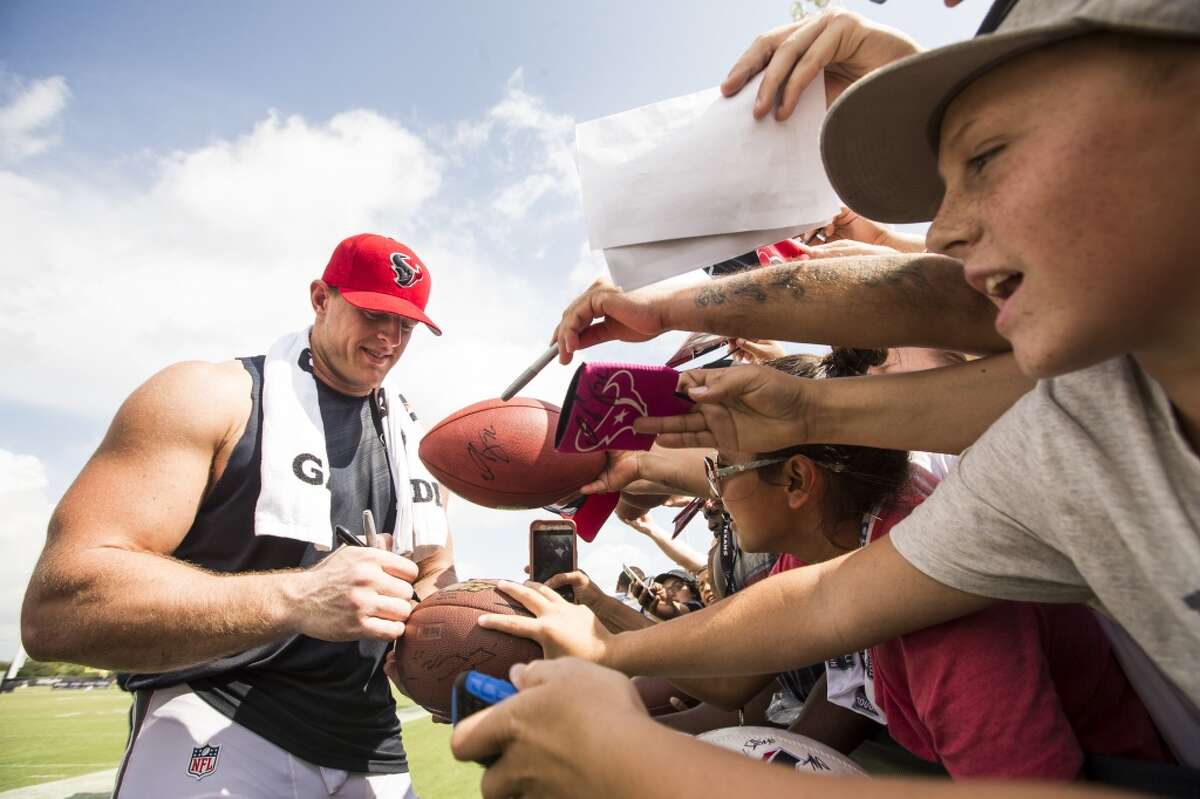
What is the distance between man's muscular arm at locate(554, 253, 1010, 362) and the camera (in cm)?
188

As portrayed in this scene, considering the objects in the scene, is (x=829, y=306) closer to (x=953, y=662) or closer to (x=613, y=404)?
(x=613, y=404)

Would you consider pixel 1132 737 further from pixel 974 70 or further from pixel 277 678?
pixel 277 678

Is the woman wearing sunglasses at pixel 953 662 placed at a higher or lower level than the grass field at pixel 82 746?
higher

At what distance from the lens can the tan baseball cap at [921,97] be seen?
3.09 feet

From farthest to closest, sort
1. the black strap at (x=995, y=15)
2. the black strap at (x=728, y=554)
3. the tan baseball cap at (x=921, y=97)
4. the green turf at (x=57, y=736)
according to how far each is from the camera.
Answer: the green turf at (x=57, y=736)
the black strap at (x=728, y=554)
the black strap at (x=995, y=15)
the tan baseball cap at (x=921, y=97)

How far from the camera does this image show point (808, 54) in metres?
2.06

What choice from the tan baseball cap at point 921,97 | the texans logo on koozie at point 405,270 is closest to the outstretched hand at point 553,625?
the tan baseball cap at point 921,97

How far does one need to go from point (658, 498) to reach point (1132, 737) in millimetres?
2445

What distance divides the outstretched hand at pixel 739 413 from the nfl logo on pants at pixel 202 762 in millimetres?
2132

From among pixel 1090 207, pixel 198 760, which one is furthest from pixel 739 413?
pixel 198 760

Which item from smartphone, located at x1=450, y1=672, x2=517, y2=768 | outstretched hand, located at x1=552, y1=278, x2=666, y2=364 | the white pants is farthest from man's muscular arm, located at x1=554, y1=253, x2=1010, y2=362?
the white pants

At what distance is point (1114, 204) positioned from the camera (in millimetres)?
1026

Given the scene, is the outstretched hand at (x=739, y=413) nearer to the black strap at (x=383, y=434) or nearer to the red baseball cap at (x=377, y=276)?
the black strap at (x=383, y=434)

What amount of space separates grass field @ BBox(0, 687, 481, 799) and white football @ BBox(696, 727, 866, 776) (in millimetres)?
3921
